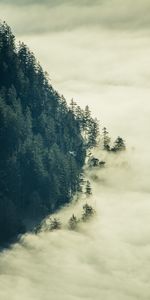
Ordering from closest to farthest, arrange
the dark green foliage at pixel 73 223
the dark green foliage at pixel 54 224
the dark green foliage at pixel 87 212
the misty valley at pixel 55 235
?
the misty valley at pixel 55 235, the dark green foliage at pixel 54 224, the dark green foliage at pixel 73 223, the dark green foliage at pixel 87 212

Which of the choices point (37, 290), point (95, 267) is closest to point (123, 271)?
point (95, 267)

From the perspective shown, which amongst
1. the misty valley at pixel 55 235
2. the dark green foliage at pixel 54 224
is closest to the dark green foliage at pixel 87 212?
the misty valley at pixel 55 235

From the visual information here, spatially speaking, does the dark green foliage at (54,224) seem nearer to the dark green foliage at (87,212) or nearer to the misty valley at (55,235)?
the misty valley at (55,235)

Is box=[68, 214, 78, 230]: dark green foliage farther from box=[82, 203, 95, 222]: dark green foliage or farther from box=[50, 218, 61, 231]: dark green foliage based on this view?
box=[82, 203, 95, 222]: dark green foliage

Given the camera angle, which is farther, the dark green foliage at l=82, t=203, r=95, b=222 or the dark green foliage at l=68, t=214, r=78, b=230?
the dark green foliage at l=82, t=203, r=95, b=222

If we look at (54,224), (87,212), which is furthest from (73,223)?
(87,212)

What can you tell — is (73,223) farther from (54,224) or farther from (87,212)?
(87,212)

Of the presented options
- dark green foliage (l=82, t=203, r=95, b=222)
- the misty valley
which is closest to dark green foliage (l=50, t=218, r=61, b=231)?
the misty valley

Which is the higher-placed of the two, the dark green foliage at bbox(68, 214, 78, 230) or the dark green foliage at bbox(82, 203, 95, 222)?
the dark green foliage at bbox(82, 203, 95, 222)

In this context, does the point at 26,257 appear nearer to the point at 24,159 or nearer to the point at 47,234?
the point at 47,234
